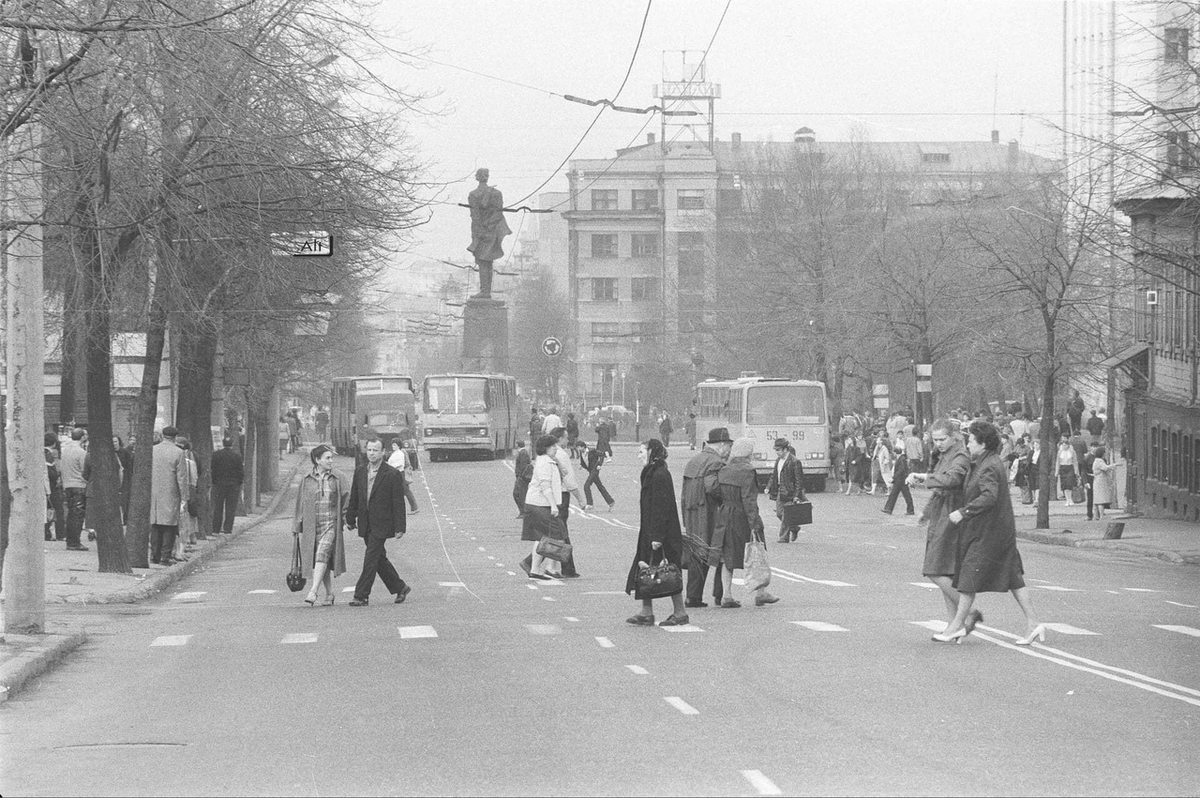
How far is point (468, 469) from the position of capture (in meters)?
61.0

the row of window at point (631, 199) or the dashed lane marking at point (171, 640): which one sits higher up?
the row of window at point (631, 199)

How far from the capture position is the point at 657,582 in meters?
15.7

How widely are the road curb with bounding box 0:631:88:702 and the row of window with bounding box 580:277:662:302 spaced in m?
104

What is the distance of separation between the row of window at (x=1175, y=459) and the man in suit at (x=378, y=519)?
839 inches

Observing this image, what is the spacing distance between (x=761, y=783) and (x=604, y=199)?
113 metres

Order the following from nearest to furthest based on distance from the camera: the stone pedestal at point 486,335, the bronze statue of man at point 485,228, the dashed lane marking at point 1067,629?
1. the dashed lane marking at point 1067,629
2. the bronze statue of man at point 485,228
3. the stone pedestal at point 486,335

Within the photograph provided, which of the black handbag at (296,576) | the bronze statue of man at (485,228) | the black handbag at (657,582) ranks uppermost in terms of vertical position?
the bronze statue of man at (485,228)

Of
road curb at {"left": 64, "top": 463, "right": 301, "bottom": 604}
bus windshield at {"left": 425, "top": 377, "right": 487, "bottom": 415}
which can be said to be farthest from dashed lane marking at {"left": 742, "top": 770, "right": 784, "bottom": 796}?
bus windshield at {"left": 425, "top": 377, "right": 487, "bottom": 415}

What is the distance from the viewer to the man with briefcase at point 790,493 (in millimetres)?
27938

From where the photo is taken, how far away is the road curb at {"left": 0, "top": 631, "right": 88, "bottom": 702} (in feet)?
40.5

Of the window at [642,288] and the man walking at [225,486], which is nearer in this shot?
the man walking at [225,486]

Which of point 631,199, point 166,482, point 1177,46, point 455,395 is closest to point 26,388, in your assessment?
point 166,482

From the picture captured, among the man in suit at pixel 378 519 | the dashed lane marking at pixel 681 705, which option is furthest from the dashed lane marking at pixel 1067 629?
the man in suit at pixel 378 519

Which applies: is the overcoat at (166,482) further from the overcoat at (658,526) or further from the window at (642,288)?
the window at (642,288)
